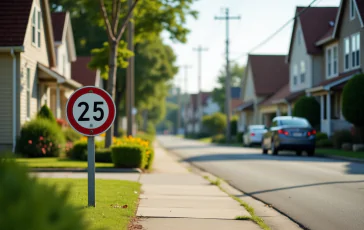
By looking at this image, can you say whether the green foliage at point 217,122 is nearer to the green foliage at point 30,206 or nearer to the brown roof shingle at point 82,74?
the brown roof shingle at point 82,74

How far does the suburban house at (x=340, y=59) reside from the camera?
34.9 m

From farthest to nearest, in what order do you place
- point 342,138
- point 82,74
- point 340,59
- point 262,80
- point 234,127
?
point 234,127 < point 262,80 < point 82,74 < point 340,59 < point 342,138

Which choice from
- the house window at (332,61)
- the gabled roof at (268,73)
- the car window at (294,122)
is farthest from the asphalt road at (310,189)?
the gabled roof at (268,73)

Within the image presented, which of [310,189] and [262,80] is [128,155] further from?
[262,80]

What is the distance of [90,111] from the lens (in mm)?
8211

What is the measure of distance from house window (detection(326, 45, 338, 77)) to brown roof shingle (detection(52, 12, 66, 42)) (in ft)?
55.9

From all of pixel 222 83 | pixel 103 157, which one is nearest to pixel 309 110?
pixel 103 157

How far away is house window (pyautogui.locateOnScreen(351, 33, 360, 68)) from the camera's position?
35.2 meters

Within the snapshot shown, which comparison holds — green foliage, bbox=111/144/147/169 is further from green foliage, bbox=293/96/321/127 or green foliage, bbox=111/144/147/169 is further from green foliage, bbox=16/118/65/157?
green foliage, bbox=293/96/321/127

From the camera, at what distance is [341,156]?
26.0m

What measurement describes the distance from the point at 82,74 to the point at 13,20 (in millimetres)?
20069

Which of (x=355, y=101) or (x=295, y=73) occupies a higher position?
(x=295, y=73)

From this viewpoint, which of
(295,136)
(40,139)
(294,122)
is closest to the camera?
(40,139)

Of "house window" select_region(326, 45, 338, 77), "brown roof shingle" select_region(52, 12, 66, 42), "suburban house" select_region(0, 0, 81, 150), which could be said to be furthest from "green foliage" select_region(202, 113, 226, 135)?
"suburban house" select_region(0, 0, 81, 150)
